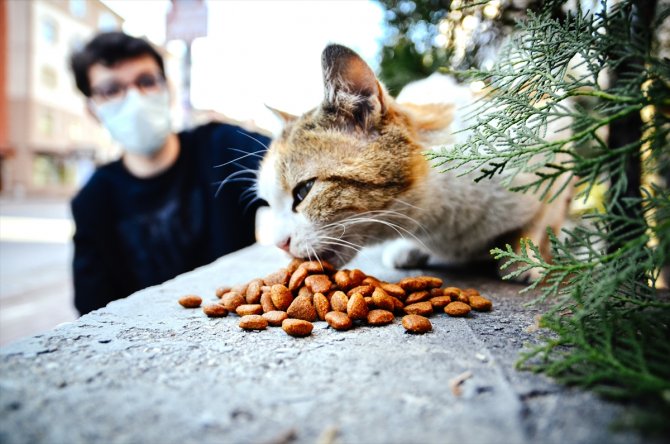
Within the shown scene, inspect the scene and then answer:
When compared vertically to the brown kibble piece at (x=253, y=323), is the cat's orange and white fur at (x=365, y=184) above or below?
above

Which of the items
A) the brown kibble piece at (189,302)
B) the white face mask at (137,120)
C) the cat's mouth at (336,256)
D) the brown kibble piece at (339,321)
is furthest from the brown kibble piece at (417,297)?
the white face mask at (137,120)

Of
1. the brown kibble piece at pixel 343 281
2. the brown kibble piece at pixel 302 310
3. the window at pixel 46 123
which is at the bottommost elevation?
the brown kibble piece at pixel 302 310

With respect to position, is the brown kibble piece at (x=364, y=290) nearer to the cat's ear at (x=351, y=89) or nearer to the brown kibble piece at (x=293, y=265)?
the brown kibble piece at (x=293, y=265)

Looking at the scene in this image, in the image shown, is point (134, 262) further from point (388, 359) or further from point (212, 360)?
point (388, 359)

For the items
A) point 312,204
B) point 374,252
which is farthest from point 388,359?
point 374,252

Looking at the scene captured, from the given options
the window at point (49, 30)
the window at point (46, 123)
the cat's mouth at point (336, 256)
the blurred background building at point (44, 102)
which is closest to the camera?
the cat's mouth at point (336, 256)

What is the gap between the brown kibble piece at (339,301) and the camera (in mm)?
1139

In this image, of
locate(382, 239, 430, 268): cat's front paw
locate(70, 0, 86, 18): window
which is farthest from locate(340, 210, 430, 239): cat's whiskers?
locate(70, 0, 86, 18): window

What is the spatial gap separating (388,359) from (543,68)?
2.51 ft

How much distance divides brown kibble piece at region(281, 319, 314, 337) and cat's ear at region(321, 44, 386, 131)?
2.41ft

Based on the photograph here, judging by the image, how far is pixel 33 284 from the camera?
15.1ft

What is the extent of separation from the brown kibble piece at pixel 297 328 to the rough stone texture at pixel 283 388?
0.02 m

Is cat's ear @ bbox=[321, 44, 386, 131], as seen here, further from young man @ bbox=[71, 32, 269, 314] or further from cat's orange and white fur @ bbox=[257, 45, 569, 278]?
young man @ bbox=[71, 32, 269, 314]

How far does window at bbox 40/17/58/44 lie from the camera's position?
484 inches
